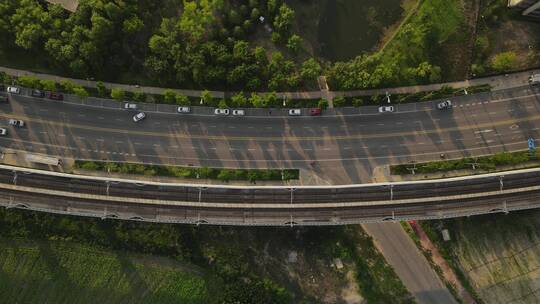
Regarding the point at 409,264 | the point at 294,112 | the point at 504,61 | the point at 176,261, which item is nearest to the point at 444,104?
the point at 504,61

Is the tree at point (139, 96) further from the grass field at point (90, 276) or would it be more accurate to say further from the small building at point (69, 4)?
the grass field at point (90, 276)

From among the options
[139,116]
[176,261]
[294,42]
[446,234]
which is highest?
[294,42]

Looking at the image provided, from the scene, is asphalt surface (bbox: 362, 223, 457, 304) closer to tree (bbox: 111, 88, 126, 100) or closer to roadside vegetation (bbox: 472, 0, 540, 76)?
roadside vegetation (bbox: 472, 0, 540, 76)

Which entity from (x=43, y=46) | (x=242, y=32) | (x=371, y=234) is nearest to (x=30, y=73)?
(x=43, y=46)

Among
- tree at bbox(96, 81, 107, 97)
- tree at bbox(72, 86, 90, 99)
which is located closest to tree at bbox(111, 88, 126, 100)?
tree at bbox(96, 81, 107, 97)

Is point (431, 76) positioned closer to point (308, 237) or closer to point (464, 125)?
point (464, 125)

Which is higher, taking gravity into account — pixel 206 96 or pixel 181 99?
pixel 206 96

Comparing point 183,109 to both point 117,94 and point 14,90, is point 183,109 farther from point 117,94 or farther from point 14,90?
point 14,90
